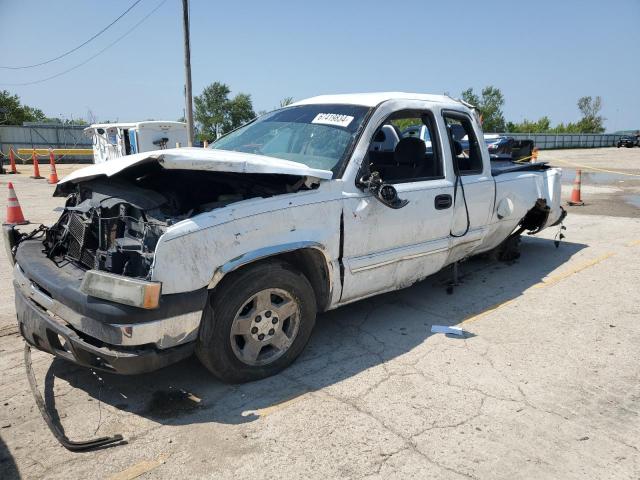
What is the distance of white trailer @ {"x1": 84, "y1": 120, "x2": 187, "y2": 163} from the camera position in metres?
17.0

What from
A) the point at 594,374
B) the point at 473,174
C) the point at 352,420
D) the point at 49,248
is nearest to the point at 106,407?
the point at 49,248

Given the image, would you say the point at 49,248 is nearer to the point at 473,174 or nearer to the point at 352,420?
the point at 352,420

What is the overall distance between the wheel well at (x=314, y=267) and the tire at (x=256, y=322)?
0.40 ft

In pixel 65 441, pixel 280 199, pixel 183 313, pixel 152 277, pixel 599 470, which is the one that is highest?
pixel 280 199

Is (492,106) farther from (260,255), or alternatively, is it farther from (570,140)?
(260,255)

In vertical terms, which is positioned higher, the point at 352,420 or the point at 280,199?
the point at 280,199

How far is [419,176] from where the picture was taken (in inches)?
167

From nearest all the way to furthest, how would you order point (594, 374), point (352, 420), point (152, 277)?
point (152, 277)
point (352, 420)
point (594, 374)

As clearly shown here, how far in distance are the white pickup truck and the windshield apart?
0.05ft

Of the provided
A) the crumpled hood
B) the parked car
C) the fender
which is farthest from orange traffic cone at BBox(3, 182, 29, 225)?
the parked car

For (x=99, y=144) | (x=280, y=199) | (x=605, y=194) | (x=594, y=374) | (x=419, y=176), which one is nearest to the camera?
(x=280, y=199)

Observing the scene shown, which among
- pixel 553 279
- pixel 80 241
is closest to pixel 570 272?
pixel 553 279

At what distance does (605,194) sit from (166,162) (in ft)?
43.3

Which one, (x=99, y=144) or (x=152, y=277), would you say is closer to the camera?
(x=152, y=277)
